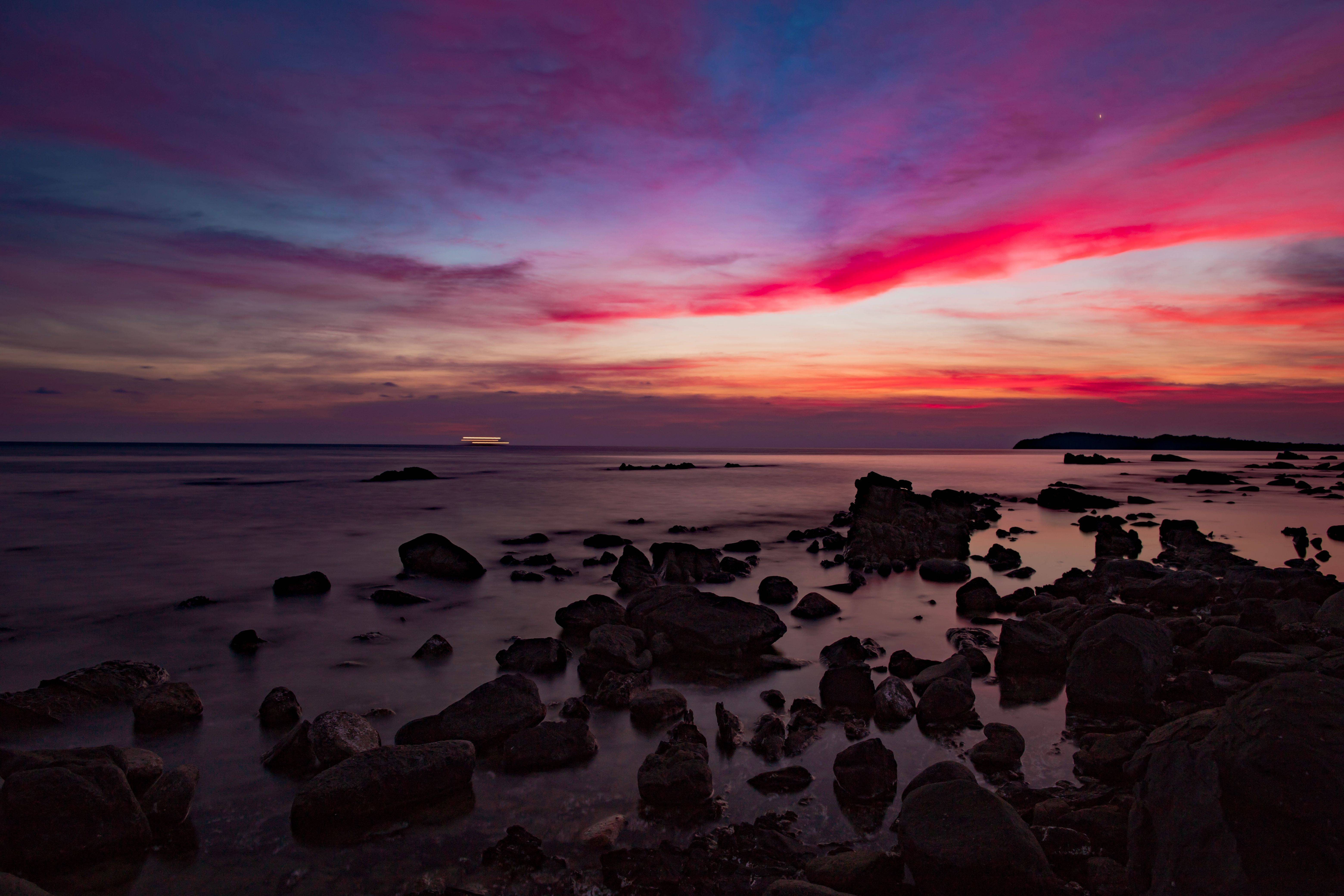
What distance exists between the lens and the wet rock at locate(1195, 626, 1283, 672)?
8.38 meters

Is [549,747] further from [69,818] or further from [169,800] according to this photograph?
[69,818]

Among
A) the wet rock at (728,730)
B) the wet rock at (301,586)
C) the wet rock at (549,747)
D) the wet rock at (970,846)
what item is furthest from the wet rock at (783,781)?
the wet rock at (301,586)

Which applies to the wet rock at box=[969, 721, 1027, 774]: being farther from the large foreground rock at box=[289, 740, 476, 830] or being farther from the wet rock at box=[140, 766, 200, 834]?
the wet rock at box=[140, 766, 200, 834]

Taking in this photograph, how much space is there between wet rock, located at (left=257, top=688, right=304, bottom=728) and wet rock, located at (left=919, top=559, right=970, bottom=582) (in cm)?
1269

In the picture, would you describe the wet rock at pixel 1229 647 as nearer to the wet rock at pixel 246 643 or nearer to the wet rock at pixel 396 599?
the wet rock at pixel 396 599

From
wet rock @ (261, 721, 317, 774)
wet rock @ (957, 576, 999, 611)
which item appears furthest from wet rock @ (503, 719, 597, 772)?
wet rock @ (957, 576, 999, 611)

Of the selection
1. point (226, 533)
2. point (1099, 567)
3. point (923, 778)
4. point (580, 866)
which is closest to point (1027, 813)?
point (923, 778)

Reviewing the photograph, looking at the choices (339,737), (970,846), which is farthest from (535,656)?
(970,846)

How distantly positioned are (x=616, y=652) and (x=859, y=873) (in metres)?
4.97

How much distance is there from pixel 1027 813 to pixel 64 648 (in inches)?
510

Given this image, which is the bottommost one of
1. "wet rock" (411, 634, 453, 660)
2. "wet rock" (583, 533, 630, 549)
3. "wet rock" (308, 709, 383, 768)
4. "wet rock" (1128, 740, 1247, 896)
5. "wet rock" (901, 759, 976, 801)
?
"wet rock" (583, 533, 630, 549)

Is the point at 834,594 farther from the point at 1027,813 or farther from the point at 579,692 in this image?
the point at 1027,813

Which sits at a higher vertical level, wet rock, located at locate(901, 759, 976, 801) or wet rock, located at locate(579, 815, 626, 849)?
wet rock, located at locate(901, 759, 976, 801)

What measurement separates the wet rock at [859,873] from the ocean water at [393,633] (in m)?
0.53
